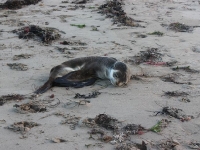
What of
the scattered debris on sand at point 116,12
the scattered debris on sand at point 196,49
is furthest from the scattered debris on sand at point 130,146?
the scattered debris on sand at point 116,12

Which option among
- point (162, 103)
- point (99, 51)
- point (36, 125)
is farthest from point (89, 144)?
point (99, 51)

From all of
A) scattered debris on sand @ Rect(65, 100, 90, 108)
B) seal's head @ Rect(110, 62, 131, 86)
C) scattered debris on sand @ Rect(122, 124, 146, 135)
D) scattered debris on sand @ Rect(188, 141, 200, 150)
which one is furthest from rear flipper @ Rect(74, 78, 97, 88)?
scattered debris on sand @ Rect(188, 141, 200, 150)

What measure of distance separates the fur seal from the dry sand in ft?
0.39

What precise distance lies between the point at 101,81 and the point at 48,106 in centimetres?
117

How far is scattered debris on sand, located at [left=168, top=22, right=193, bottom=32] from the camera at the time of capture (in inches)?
317

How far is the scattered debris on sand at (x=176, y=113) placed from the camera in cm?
412

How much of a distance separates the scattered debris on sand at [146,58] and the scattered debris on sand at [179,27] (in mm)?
1701

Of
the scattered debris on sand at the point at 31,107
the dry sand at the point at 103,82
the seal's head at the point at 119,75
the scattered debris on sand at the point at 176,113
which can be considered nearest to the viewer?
the dry sand at the point at 103,82

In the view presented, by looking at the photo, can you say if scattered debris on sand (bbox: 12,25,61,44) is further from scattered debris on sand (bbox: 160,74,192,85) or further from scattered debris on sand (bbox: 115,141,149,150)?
scattered debris on sand (bbox: 115,141,149,150)

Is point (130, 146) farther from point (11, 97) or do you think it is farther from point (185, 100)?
point (11, 97)

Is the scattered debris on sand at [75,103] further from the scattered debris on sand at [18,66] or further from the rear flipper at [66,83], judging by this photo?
the scattered debris on sand at [18,66]

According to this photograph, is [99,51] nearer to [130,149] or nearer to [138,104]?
[138,104]

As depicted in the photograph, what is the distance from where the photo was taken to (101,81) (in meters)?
5.40

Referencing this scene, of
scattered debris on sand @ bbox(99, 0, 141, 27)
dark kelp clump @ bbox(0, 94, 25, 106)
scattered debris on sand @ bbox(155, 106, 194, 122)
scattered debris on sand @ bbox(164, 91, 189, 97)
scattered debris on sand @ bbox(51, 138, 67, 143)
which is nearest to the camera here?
scattered debris on sand @ bbox(51, 138, 67, 143)
